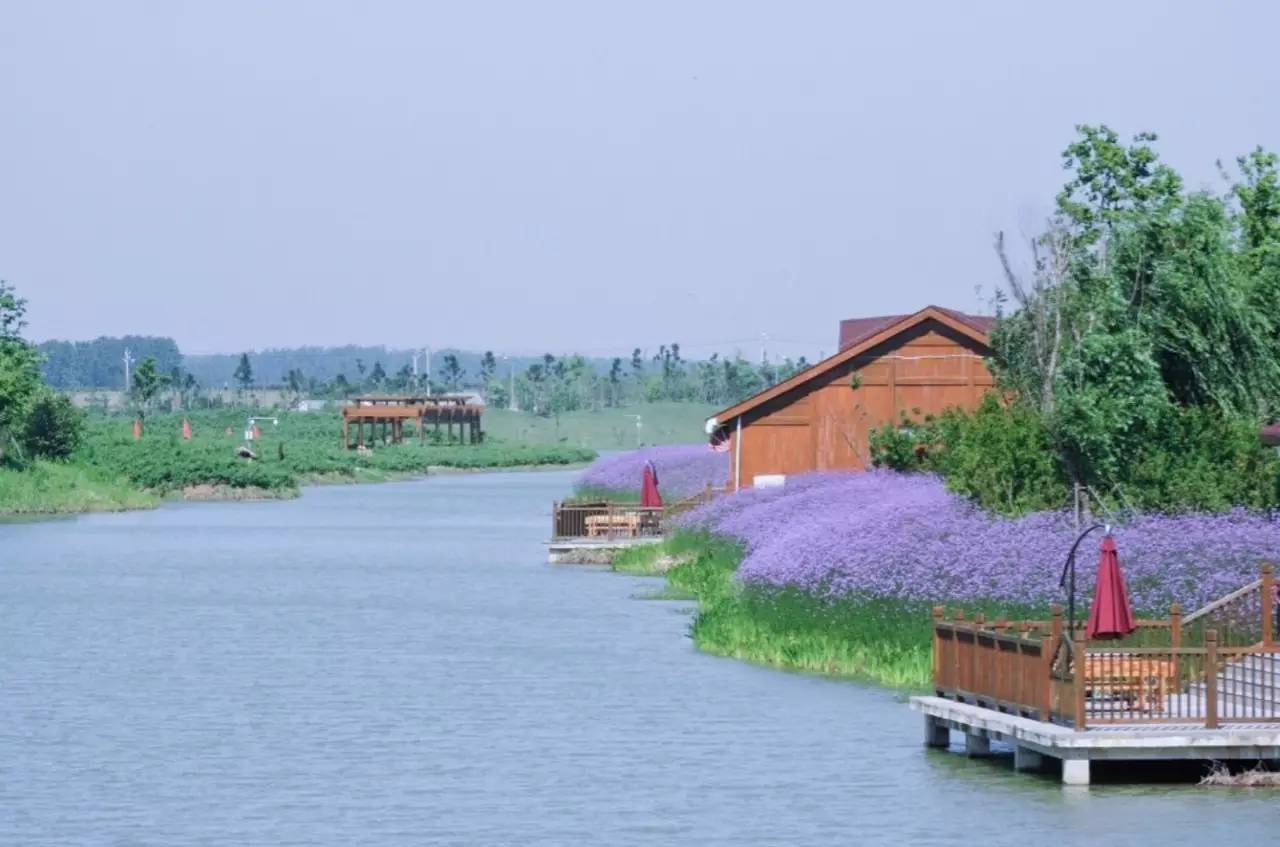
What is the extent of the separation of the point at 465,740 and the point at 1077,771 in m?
10.3

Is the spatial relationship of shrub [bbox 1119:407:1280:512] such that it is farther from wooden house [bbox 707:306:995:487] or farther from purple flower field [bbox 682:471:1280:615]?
wooden house [bbox 707:306:995:487]

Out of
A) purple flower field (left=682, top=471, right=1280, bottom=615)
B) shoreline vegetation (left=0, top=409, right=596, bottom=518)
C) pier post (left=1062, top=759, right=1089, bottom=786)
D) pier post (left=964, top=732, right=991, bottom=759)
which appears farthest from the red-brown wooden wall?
shoreline vegetation (left=0, top=409, right=596, bottom=518)

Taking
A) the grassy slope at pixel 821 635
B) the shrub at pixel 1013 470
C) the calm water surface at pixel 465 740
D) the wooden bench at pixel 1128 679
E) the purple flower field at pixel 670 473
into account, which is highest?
the shrub at pixel 1013 470

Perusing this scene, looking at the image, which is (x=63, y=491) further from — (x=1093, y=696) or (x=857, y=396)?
(x=1093, y=696)

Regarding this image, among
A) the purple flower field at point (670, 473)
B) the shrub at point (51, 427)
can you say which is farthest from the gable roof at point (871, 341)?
the shrub at point (51, 427)

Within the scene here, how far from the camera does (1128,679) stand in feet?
96.1

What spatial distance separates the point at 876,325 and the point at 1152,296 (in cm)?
3346

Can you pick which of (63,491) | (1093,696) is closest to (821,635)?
(1093,696)

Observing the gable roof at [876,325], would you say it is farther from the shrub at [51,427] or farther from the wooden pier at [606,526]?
the shrub at [51,427]

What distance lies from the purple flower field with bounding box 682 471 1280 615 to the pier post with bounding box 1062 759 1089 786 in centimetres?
774

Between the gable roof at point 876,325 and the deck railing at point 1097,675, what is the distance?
29.2m

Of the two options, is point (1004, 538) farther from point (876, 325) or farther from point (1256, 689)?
point (876, 325)

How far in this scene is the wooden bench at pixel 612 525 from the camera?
75375 mm

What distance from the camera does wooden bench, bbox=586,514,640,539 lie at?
247 ft
